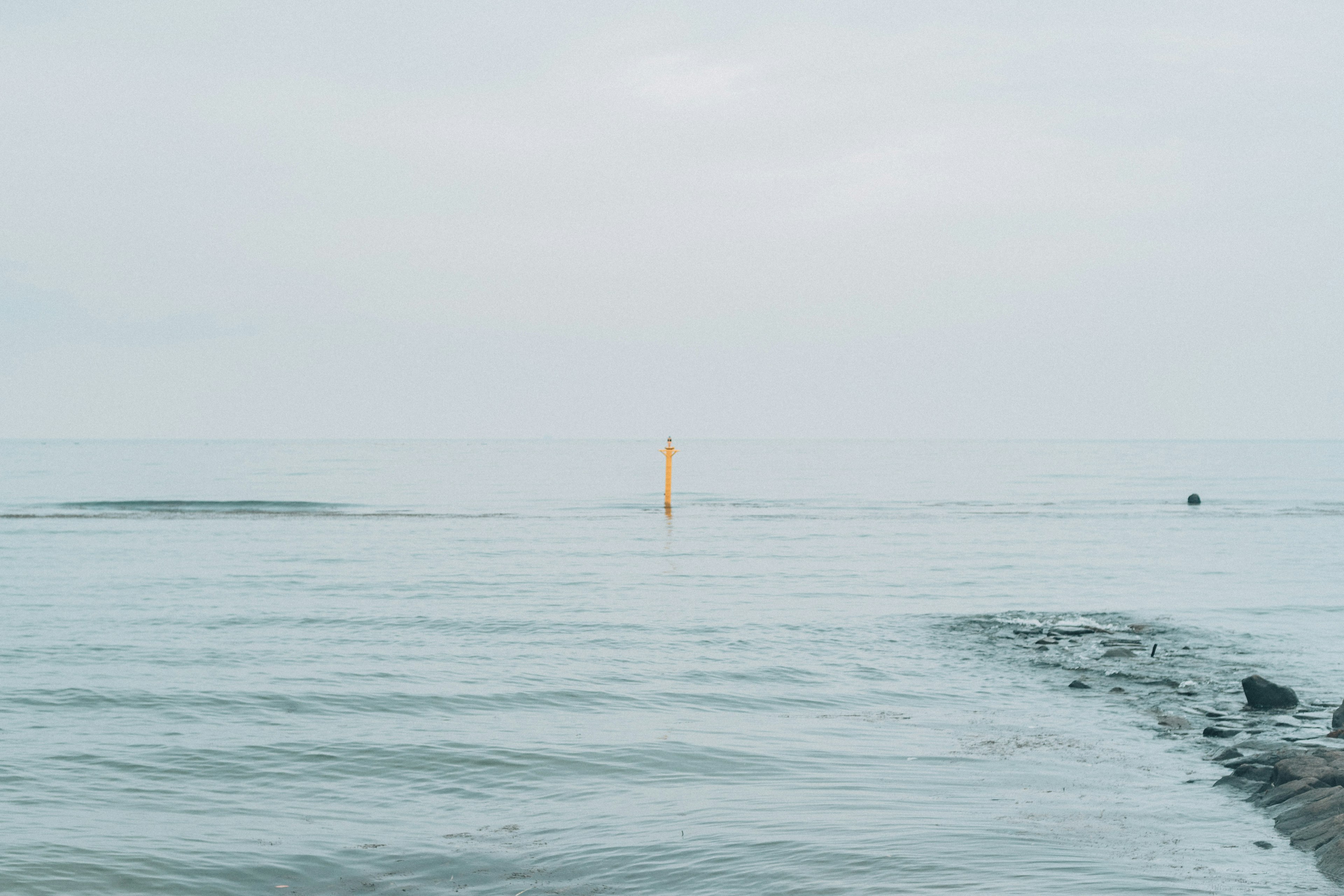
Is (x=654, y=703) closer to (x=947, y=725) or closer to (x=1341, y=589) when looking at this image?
(x=947, y=725)

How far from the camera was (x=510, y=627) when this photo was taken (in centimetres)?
2066

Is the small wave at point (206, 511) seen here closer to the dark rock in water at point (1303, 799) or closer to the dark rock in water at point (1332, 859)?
the dark rock in water at point (1303, 799)

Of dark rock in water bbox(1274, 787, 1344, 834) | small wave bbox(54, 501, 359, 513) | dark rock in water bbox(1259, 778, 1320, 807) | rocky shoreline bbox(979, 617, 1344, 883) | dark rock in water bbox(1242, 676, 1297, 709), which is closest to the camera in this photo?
dark rock in water bbox(1274, 787, 1344, 834)

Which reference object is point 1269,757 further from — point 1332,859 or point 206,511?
point 206,511

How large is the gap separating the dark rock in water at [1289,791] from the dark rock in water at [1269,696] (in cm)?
467

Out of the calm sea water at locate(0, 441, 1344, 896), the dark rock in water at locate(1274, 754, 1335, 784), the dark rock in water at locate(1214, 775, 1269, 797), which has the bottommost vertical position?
the calm sea water at locate(0, 441, 1344, 896)

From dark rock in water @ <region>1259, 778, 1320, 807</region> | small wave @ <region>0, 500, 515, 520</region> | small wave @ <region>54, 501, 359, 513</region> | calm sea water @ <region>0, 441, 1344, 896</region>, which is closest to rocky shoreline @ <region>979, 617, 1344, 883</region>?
dark rock in water @ <region>1259, 778, 1320, 807</region>

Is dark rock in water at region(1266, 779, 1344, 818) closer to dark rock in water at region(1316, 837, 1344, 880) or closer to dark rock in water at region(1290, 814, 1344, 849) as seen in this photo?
dark rock in water at region(1290, 814, 1344, 849)

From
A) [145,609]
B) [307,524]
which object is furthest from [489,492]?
[145,609]

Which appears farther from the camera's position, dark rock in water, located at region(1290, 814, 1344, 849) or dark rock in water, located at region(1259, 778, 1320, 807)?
dark rock in water, located at region(1259, 778, 1320, 807)

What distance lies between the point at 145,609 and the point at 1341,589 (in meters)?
28.3

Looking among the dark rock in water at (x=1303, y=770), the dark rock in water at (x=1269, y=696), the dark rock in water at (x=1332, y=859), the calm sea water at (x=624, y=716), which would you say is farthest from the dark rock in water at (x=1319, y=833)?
the dark rock in water at (x=1269, y=696)

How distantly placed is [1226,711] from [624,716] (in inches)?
308

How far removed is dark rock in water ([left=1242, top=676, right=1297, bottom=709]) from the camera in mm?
13898
